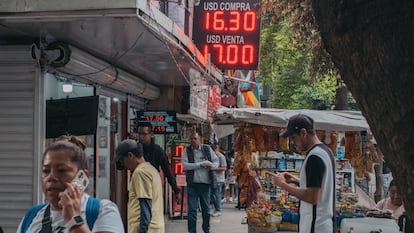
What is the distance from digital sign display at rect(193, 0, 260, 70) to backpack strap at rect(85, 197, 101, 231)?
11.5 m

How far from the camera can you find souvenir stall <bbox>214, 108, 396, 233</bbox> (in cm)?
943

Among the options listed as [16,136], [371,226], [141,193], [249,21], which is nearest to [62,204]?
[141,193]

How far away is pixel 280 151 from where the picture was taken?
1105 centimetres

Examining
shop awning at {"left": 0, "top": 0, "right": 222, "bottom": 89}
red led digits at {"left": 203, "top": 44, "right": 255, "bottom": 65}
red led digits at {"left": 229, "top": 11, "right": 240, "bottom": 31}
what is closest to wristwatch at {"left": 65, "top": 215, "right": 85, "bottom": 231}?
shop awning at {"left": 0, "top": 0, "right": 222, "bottom": 89}

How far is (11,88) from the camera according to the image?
22.6 ft

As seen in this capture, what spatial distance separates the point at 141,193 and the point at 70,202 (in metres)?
2.97

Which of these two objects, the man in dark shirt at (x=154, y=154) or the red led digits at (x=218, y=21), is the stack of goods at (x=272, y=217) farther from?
the red led digits at (x=218, y=21)

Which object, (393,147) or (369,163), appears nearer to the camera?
(393,147)

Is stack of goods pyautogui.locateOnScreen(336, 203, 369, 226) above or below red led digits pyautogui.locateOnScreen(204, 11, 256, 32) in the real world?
below

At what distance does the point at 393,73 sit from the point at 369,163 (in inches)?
370

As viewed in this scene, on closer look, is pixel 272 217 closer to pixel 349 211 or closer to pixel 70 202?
pixel 349 211

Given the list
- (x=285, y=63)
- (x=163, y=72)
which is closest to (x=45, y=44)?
(x=163, y=72)

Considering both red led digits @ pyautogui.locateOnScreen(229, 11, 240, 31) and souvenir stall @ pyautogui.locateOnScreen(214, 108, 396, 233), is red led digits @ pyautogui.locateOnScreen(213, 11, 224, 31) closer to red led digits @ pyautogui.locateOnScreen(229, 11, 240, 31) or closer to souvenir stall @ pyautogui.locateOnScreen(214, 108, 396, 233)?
red led digits @ pyautogui.locateOnScreen(229, 11, 240, 31)

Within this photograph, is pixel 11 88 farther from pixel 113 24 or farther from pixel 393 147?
pixel 393 147
